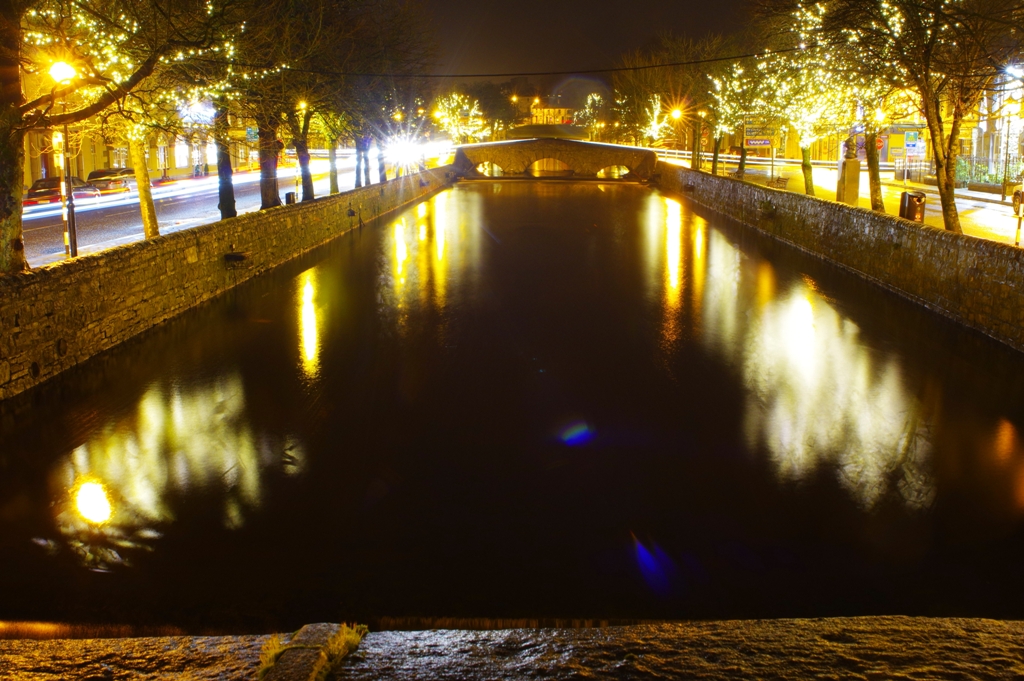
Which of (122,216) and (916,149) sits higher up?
(916,149)

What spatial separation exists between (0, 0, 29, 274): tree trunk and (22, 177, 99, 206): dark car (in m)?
25.8

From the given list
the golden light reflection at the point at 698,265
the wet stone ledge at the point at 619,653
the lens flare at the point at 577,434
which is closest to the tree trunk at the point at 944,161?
the golden light reflection at the point at 698,265

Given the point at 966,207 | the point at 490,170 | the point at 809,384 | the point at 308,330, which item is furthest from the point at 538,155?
the point at 809,384

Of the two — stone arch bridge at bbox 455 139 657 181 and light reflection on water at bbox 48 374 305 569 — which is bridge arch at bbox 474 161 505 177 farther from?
light reflection on water at bbox 48 374 305 569

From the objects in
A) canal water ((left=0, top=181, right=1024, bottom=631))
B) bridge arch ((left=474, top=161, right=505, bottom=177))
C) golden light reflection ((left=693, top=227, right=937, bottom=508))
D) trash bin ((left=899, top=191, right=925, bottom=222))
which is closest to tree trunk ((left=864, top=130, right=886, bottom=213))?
trash bin ((left=899, top=191, right=925, bottom=222))

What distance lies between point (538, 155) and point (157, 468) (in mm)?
64197

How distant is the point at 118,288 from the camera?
12.6m

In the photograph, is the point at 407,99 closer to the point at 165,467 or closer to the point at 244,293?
the point at 244,293

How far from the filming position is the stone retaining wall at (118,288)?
33.0 ft

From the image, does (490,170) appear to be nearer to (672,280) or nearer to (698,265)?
(698,265)

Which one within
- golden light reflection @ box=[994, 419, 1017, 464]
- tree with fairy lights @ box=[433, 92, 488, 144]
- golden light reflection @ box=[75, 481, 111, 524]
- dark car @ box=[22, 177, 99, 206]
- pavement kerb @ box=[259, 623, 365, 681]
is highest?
tree with fairy lights @ box=[433, 92, 488, 144]

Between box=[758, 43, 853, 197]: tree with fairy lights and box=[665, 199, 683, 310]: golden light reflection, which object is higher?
box=[758, 43, 853, 197]: tree with fairy lights

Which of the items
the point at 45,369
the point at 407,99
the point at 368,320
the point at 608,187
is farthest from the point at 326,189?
the point at 45,369

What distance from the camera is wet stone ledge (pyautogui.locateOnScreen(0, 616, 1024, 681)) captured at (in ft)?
14.8
